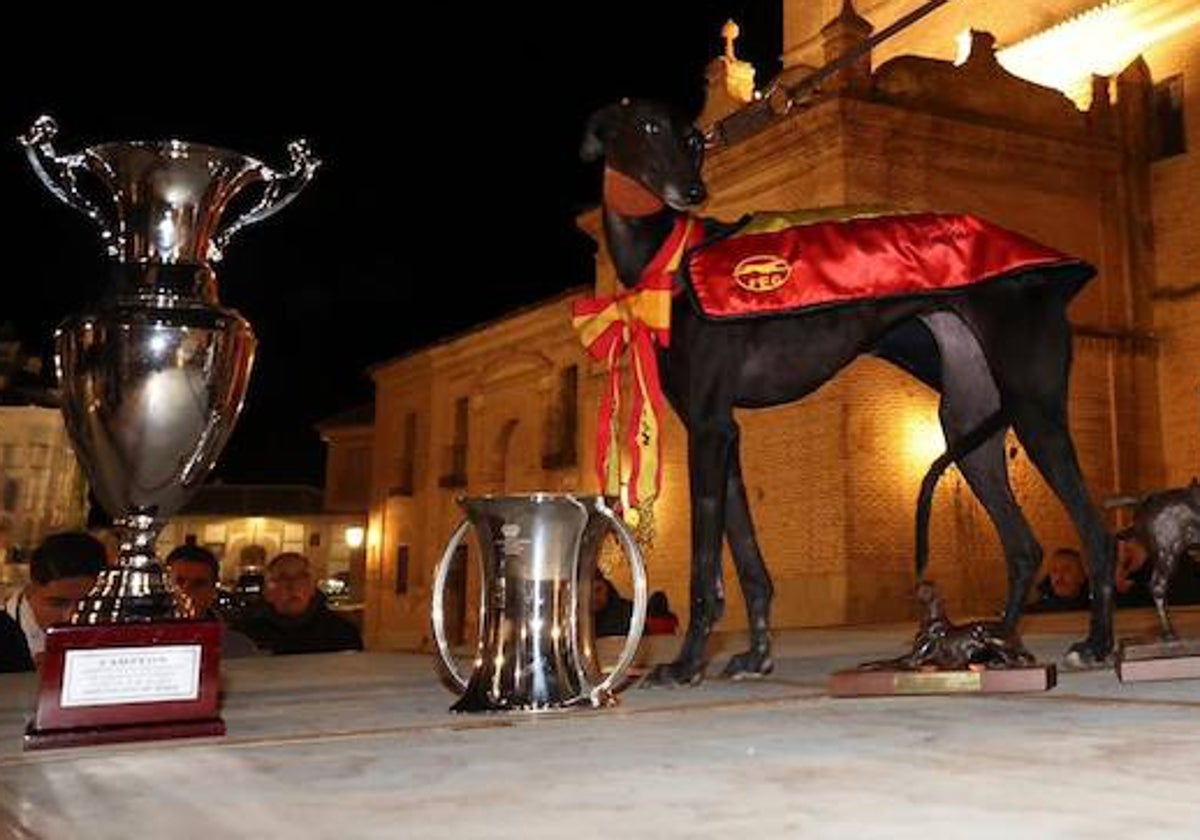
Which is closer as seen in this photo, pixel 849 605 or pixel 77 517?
pixel 77 517

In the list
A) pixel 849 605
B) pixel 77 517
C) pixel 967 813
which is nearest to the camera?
pixel 967 813

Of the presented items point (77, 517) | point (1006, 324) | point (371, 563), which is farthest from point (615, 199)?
point (371, 563)

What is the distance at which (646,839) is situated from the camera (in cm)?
150

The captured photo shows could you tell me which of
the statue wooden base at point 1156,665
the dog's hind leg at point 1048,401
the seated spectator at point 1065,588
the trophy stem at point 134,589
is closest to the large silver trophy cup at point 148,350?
the trophy stem at point 134,589

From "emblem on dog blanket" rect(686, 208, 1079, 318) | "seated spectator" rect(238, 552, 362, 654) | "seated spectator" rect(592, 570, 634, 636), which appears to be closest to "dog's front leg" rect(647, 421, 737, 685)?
"emblem on dog blanket" rect(686, 208, 1079, 318)

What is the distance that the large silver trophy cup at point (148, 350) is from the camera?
103 inches

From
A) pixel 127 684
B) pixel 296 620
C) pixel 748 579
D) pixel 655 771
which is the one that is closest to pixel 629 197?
pixel 748 579

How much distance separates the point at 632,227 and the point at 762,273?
0.54 m

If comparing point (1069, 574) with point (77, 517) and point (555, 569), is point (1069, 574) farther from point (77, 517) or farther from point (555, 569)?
point (77, 517)

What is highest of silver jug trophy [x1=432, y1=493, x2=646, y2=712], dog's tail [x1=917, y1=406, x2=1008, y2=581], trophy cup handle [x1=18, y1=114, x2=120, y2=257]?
trophy cup handle [x1=18, y1=114, x2=120, y2=257]

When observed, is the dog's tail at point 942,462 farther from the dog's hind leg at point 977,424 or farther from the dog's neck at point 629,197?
the dog's neck at point 629,197

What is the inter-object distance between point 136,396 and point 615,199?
80.7 inches

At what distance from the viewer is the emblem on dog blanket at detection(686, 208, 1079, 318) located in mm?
3936

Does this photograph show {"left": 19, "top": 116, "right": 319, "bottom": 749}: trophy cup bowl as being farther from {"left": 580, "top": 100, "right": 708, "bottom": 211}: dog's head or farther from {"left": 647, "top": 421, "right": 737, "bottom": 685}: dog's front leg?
{"left": 647, "top": 421, "right": 737, "bottom": 685}: dog's front leg
